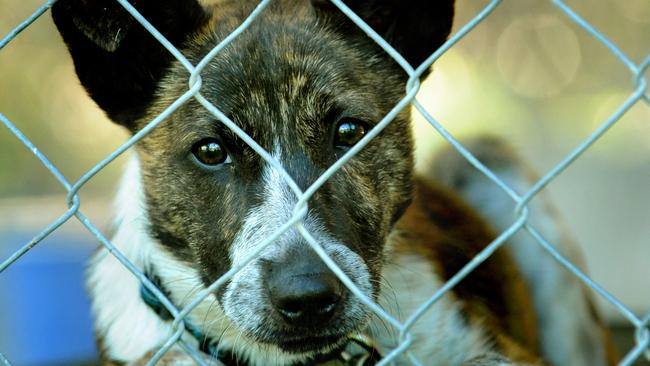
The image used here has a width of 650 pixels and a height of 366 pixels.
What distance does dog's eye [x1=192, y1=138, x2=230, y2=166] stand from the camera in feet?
9.14

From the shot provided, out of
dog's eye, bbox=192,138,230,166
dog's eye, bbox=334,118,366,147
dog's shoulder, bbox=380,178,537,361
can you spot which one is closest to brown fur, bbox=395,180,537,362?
dog's shoulder, bbox=380,178,537,361

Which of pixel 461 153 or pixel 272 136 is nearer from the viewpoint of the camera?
pixel 461 153

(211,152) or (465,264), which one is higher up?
(211,152)

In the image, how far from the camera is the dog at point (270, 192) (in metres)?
2.53

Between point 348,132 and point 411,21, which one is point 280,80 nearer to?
point 348,132

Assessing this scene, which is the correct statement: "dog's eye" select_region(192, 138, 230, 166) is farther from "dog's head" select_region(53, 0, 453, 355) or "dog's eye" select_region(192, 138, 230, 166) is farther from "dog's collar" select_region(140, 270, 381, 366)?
"dog's collar" select_region(140, 270, 381, 366)

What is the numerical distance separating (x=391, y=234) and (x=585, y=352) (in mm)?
1442

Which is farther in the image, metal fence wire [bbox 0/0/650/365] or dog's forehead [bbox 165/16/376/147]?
dog's forehead [bbox 165/16/376/147]

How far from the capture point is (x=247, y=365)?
303cm

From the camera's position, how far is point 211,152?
2.80 metres

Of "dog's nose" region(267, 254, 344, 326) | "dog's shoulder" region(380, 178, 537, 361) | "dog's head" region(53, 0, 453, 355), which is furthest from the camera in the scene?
"dog's shoulder" region(380, 178, 537, 361)

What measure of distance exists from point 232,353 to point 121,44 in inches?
46.1

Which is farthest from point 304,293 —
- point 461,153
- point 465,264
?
point 465,264

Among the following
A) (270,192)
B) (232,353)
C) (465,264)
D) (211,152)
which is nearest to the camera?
(270,192)
